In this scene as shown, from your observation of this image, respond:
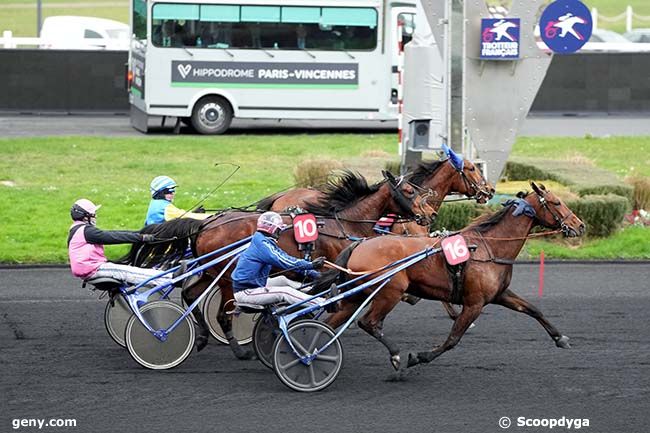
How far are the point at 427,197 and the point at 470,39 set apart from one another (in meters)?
4.23

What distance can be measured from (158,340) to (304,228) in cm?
139

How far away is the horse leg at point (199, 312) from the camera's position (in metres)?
9.59

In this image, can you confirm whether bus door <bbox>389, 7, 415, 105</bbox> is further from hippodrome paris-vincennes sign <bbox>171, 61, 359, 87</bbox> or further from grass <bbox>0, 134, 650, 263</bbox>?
grass <bbox>0, 134, 650, 263</bbox>

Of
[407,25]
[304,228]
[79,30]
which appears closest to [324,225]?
[304,228]

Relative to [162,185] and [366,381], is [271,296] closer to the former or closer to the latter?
[366,381]

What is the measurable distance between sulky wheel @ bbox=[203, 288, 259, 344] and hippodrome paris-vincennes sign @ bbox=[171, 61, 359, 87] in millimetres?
13071

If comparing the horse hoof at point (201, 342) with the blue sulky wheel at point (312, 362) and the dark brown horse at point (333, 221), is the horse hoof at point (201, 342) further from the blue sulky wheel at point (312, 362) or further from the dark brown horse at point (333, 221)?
the blue sulky wheel at point (312, 362)

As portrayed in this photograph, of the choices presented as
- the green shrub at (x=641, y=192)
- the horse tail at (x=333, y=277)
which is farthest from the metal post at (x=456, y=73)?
the horse tail at (x=333, y=277)

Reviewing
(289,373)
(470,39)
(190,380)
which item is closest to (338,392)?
(289,373)

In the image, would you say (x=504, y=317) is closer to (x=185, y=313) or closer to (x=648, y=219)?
(x=185, y=313)

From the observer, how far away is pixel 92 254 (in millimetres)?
9312

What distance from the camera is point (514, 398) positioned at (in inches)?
334

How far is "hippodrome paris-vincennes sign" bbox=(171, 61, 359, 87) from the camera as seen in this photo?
75.5 feet

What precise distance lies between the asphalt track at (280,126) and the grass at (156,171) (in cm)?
120
